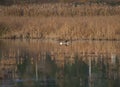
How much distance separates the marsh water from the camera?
19391 millimetres

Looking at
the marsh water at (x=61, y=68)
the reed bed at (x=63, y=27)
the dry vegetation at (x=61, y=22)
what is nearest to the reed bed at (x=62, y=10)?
the dry vegetation at (x=61, y=22)

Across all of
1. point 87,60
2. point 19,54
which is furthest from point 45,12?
point 87,60

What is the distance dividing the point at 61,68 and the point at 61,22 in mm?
23677

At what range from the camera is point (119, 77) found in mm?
20375

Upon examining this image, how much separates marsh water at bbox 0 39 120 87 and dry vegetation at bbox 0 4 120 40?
1063 centimetres

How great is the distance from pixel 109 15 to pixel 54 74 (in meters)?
27.9

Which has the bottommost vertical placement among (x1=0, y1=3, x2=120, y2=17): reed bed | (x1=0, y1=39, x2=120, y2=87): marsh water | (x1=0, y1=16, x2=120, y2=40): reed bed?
(x1=0, y1=39, x2=120, y2=87): marsh water

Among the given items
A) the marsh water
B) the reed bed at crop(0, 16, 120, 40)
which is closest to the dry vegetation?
the reed bed at crop(0, 16, 120, 40)

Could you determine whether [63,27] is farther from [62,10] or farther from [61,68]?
[61,68]

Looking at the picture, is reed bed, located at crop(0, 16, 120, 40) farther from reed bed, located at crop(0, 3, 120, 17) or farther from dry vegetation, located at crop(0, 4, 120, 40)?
reed bed, located at crop(0, 3, 120, 17)

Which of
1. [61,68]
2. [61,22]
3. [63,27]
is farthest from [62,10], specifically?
[61,68]

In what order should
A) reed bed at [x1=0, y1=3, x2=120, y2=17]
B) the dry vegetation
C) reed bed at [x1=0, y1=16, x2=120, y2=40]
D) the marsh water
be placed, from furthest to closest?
reed bed at [x1=0, y1=3, x2=120, y2=17], the dry vegetation, reed bed at [x1=0, y1=16, x2=120, y2=40], the marsh water

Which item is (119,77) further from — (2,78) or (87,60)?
(87,60)

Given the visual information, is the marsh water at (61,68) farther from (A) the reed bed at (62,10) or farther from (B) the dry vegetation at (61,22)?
(A) the reed bed at (62,10)
